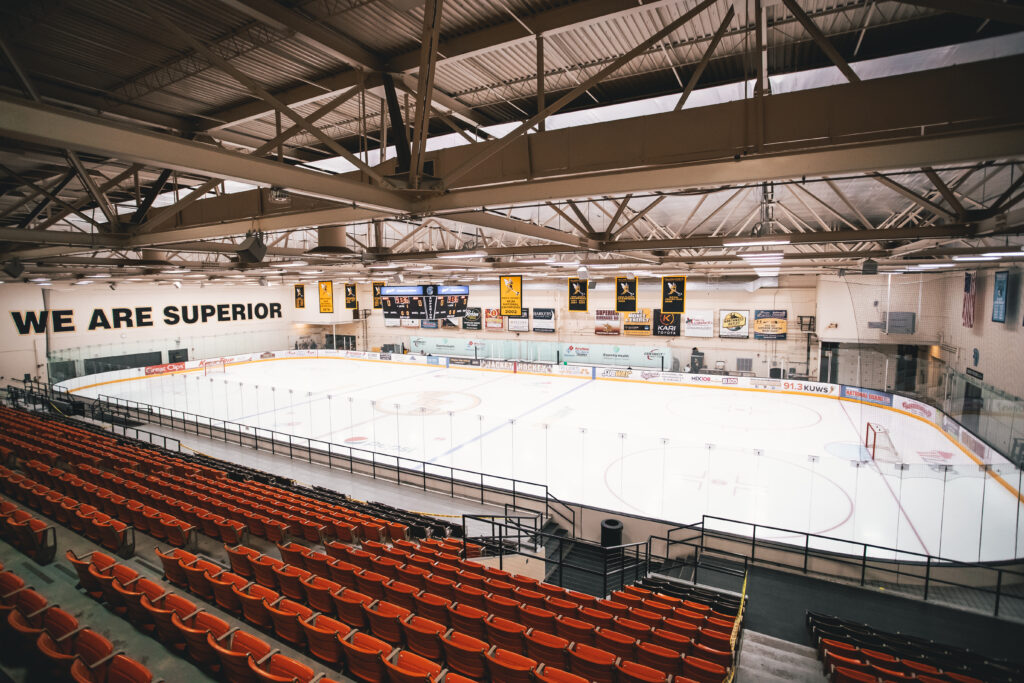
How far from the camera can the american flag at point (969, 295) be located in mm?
16266

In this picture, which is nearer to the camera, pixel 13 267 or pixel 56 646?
pixel 56 646

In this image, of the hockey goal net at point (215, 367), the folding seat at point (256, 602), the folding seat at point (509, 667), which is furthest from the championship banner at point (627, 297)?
the hockey goal net at point (215, 367)

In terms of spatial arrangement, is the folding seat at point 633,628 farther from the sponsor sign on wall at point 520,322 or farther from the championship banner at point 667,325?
the sponsor sign on wall at point 520,322

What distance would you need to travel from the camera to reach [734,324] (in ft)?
97.8

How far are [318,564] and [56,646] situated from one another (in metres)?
2.77

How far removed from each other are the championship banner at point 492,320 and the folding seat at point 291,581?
3187 centimetres

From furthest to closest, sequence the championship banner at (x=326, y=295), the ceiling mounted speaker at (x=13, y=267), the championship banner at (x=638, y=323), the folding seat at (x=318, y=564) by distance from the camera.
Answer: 1. the championship banner at (x=638, y=323)
2. the championship banner at (x=326, y=295)
3. the ceiling mounted speaker at (x=13, y=267)
4. the folding seat at (x=318, y=564)

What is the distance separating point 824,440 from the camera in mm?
17859

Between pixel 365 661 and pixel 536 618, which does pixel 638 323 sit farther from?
pixel 365 661

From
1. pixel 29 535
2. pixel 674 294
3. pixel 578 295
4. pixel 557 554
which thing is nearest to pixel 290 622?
pixel 29 535

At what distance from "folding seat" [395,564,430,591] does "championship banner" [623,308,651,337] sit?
27909mm

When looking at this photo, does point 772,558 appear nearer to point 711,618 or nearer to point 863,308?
point 711,618

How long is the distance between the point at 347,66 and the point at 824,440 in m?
19.7

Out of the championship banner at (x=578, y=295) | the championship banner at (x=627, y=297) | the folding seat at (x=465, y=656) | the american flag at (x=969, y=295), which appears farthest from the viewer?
the championship banner at (x=578, y=295)
